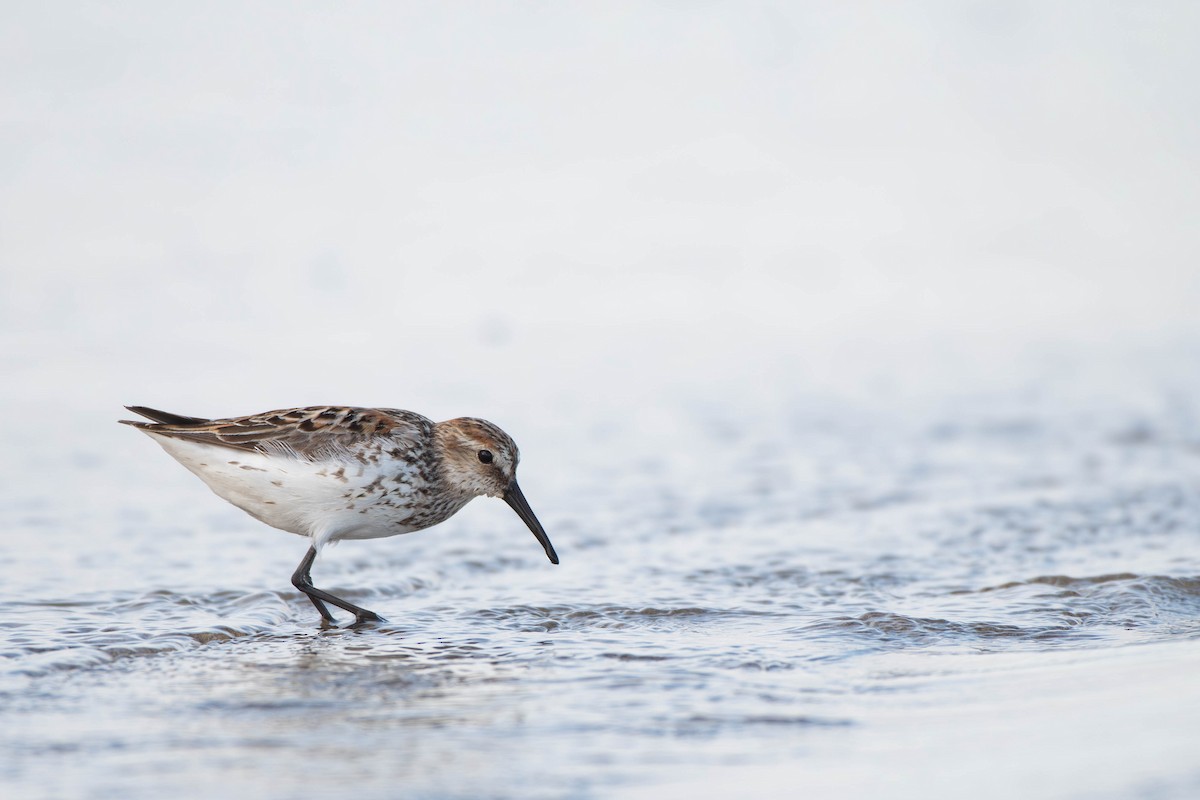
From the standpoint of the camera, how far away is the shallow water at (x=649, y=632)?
4.04m

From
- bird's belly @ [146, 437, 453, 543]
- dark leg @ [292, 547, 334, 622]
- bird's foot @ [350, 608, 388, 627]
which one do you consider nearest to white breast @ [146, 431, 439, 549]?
bird's belly @ [146, 437, 453, 543]

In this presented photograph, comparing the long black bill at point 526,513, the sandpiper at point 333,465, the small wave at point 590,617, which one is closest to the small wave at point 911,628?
the small wave at point 590,617

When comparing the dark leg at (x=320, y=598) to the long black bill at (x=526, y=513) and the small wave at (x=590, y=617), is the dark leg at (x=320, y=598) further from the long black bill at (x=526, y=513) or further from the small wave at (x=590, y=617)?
the long black bill at (x=526, y=513)

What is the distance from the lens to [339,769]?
4.00m

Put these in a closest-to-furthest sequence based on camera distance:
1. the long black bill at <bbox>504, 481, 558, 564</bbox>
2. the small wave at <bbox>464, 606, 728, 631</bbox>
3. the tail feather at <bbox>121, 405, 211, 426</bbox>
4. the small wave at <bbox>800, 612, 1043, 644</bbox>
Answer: the small wave at <bbox>800, 612, 1043, 644</bbox> < the small wave at <bbox>464, 606, 728, 631</bbox> < the tail feather at <bbox>121, 405, 211, 426</bbox> < the long black bill at <bbox>504, 481, 558, 564</bbox>

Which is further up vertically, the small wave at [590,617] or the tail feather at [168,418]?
the tail feather at [168,418]

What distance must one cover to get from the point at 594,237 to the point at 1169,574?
9100mm

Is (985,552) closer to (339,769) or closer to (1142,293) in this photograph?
(339,769)

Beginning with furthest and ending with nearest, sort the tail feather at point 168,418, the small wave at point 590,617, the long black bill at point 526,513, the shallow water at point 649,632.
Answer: the long black bill at point 526,513 < the tail feather at point 168,418 < the small wave at point 590,617 < the shallow water at point 649,632

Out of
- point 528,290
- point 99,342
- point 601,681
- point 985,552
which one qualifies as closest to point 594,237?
point 528,290

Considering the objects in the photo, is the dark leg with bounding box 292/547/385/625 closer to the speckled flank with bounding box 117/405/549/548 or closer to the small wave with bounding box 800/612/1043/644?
the speckled flank with bounding box 117/405/549/548

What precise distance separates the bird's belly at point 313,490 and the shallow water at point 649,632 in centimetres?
47

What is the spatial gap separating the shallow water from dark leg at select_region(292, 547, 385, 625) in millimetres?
102

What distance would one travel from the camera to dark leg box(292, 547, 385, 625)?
6.21 metres
